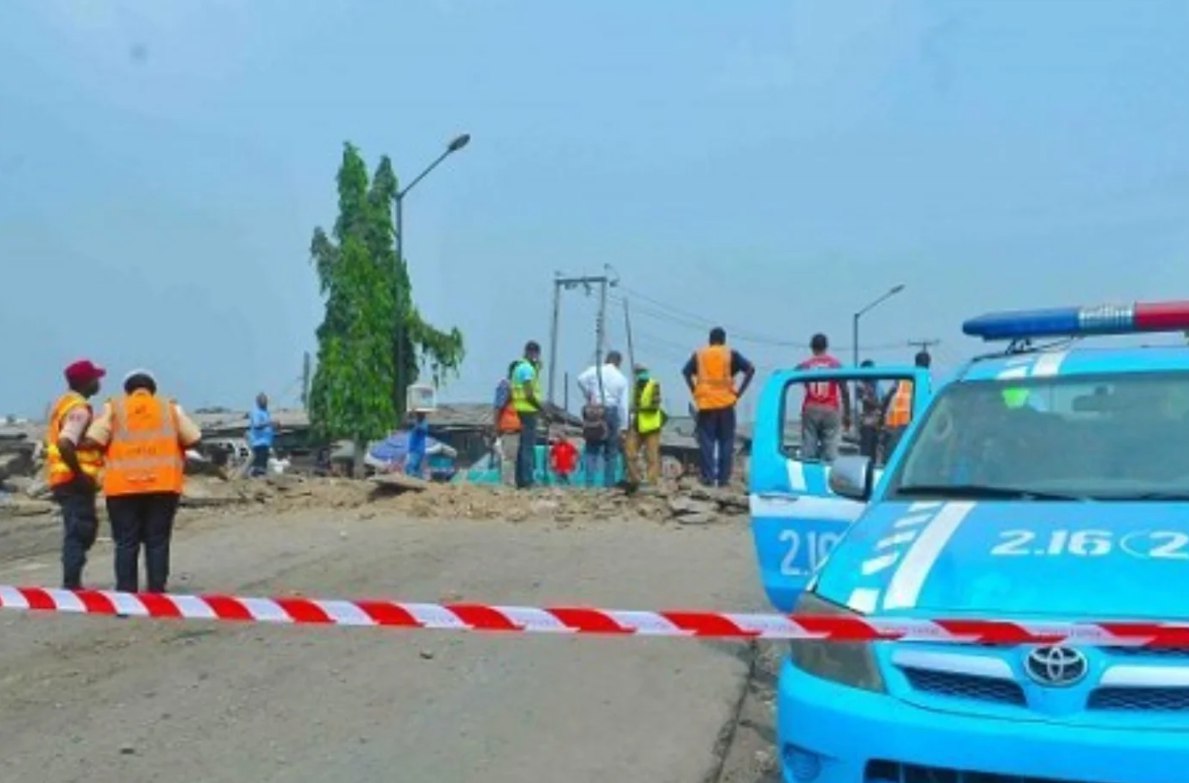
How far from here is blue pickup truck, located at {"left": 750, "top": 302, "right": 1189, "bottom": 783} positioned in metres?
3.81

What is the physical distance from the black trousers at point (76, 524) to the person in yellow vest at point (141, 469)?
33 centimetres

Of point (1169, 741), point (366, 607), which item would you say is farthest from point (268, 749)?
point (1169, 741)

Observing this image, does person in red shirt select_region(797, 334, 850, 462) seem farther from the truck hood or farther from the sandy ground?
the truck hood

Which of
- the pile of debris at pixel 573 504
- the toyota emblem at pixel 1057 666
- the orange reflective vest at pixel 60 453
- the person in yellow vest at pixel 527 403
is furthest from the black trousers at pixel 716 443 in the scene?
the toyota emblem at pixel 1057 666

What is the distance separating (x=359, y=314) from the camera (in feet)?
137

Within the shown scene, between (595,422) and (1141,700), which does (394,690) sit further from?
(595,422)

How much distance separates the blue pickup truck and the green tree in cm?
3567

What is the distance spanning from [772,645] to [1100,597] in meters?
4.41

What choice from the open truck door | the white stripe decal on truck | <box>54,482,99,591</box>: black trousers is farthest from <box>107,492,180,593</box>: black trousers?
the white stripe decal on truck

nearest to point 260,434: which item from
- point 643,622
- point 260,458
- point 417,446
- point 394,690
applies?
point 260,458

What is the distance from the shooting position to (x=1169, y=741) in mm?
3688

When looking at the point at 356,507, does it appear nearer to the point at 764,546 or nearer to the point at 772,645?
the point at 772,645

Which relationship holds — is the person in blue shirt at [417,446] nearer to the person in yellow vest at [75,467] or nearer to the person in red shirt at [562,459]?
the person in red shirt at [562,459]

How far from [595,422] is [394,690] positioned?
981cm
